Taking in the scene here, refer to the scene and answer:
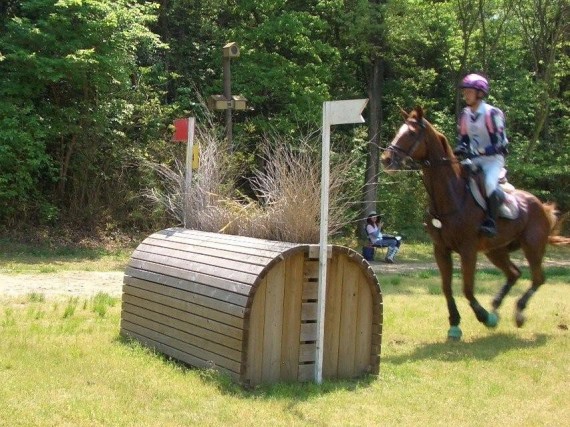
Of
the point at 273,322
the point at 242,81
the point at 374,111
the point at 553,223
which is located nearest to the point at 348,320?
the point at 273,322

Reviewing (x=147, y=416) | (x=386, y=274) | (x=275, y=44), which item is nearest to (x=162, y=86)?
(x=275, y=44)

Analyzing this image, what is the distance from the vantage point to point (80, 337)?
8.18m

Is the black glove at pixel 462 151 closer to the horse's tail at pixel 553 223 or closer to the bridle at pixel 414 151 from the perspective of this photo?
the bridle at pixel 414 151

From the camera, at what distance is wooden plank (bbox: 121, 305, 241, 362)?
6.80 meters

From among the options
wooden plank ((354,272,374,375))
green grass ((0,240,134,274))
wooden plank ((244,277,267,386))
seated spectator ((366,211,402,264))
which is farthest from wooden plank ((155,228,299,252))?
seated spectator ((366,211,402,264))

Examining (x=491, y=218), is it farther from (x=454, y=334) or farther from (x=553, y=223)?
(x=553, y=223)

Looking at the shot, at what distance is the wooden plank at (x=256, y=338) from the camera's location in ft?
21.8

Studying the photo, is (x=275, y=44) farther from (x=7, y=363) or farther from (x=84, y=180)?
(x=7, y=363)

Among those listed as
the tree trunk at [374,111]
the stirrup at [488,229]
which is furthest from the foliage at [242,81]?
the stirrup at [488,229]

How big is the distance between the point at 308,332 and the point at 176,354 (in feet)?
4.28

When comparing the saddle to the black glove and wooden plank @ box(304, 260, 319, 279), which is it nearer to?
the black glove

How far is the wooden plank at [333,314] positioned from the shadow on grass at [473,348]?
3.40 feet

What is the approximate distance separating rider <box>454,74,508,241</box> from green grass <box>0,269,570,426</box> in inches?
62.3

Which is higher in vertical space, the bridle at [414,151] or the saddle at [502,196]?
the bridle at [414,151]
